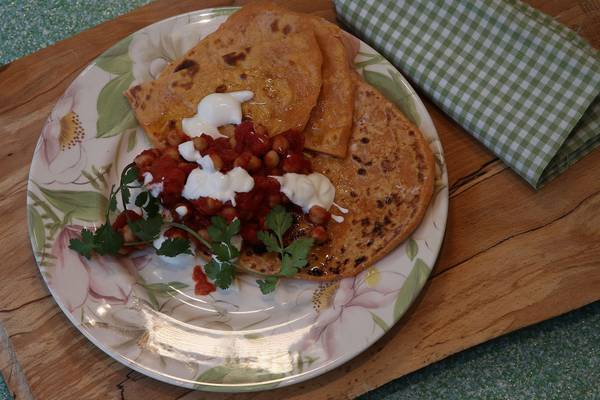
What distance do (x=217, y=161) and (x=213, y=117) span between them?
11.3 inches

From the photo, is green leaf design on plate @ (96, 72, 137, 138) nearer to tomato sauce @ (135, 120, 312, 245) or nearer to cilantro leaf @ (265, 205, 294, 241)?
tomato sauce @ (135, 120, 312, 245)

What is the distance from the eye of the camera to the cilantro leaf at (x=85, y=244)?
235cm

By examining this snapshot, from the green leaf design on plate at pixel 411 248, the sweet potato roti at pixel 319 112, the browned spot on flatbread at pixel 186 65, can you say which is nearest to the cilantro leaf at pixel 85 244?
the sweet potato roti at pixel 319 112

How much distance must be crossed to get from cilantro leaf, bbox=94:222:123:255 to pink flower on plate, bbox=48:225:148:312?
0.10 metres

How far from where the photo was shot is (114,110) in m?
2.72

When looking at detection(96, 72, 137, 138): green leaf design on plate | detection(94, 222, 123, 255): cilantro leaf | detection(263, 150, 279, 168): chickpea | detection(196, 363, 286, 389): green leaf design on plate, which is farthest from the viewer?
detection(96, 72, 137, 138): green leaf design on plate

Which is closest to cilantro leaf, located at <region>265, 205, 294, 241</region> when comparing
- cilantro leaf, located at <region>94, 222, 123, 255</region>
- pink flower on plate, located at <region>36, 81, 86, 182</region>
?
cilantro leaf, located at <region>94, 222, 123, 255</region>

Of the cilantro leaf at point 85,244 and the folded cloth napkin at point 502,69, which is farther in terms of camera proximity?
the folded cloth napkin at point 502,69

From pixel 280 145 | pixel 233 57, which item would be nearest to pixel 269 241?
pixel 280 145

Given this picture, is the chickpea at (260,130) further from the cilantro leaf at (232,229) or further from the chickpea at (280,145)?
the cilantro leaf at (232,229)

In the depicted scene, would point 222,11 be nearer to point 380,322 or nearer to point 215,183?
point 215,183

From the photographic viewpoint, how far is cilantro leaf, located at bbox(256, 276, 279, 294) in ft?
7.68

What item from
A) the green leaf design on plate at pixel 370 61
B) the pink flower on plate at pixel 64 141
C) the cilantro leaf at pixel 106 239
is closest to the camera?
the cilantro leaf at pixel 106 239

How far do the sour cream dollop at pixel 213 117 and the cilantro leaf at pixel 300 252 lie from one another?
593 mm
